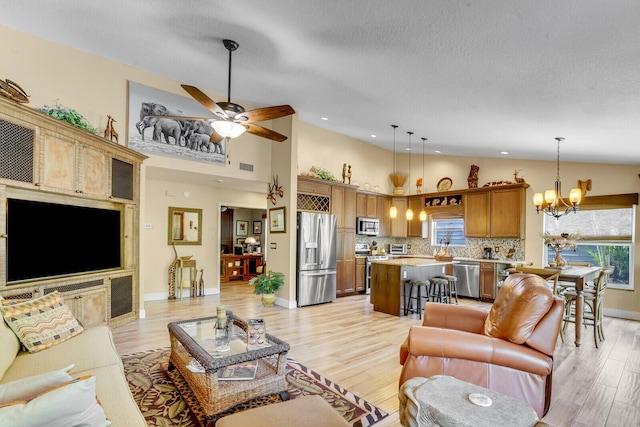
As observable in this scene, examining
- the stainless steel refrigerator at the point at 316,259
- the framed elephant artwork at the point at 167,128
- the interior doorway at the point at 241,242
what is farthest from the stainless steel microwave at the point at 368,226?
the framed elephant artwork at the point at 167,128

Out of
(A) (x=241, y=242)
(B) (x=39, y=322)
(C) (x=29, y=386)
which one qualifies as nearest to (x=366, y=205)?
(A) (x=241, y=242)

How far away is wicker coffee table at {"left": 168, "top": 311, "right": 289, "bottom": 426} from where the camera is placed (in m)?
2.27

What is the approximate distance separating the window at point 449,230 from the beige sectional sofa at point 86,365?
7.23m

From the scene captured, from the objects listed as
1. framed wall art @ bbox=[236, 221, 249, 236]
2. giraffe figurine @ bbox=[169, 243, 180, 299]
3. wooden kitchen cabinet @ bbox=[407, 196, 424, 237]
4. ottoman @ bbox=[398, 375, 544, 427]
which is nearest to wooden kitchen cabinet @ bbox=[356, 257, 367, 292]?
wooden kitchen cabinet @ bbox=[407, 196, 424, 237]

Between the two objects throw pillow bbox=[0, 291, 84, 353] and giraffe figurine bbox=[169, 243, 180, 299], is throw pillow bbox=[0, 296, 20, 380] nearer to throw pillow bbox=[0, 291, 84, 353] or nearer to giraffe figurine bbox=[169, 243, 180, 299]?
throw pillow bbox=[0, 291, 84, 353]

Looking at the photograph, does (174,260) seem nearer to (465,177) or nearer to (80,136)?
(80,136)

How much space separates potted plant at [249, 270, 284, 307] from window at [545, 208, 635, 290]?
5.57m

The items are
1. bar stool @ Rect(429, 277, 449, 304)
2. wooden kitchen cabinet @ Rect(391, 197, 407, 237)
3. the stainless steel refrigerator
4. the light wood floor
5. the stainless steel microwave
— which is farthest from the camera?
wooden kitchen cabinet @ Rect(391, 197, 407, 237)

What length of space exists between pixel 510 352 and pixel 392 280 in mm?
3275

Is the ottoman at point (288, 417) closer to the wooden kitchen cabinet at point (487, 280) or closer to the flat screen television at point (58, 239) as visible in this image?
the flat screen television at point (58, 239)

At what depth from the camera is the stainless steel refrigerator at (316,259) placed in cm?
614

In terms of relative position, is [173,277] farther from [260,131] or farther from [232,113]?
[232,113]

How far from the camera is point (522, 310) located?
2352 millimetres

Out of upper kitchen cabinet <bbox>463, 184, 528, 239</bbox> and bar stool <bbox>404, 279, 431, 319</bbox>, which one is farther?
upper kitchen cabinet <bbox>463, 184, 528, 239</bbox>
